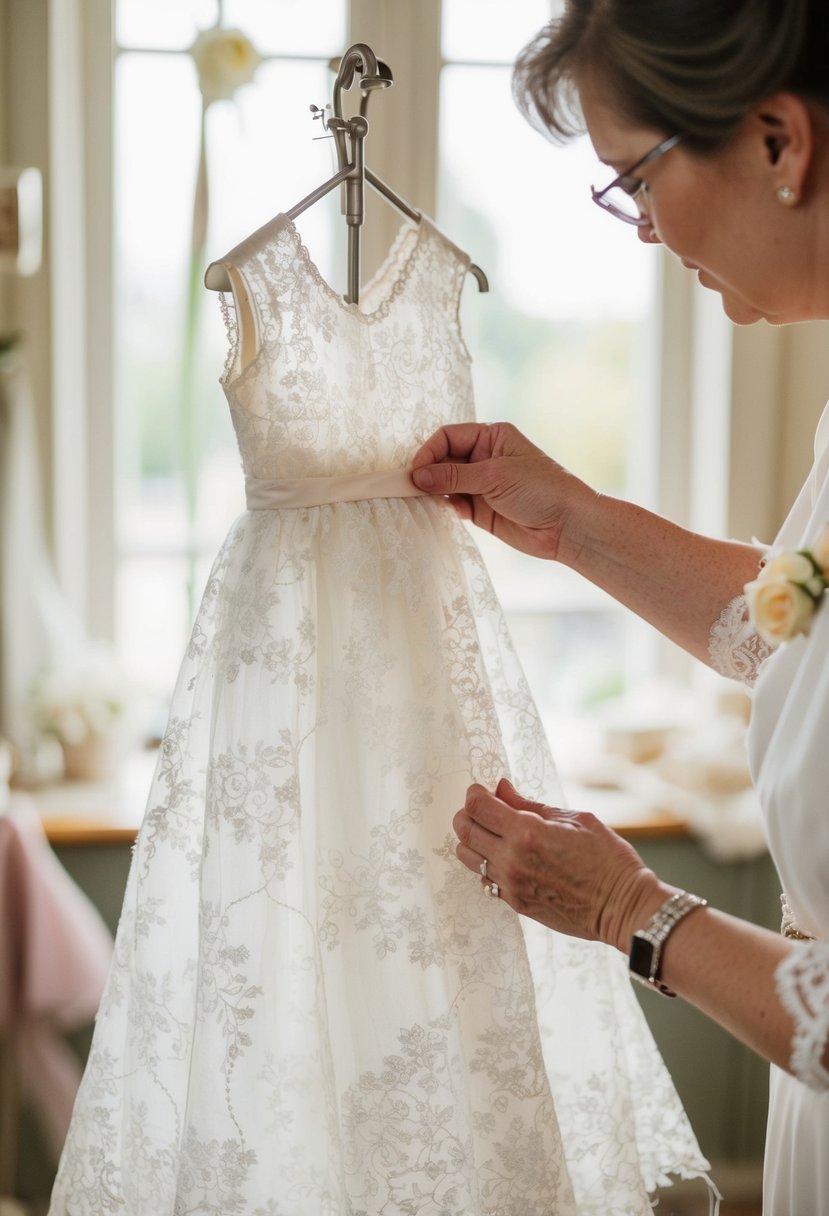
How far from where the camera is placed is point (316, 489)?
1131mm

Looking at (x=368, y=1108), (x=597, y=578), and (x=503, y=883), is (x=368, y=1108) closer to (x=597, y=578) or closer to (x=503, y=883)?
(x=503, y=883)

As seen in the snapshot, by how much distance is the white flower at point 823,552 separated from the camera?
936mm

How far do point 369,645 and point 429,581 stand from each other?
0.10 metres

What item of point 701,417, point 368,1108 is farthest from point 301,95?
point 368,1108

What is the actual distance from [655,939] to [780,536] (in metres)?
0.43

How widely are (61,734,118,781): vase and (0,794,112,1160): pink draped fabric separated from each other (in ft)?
1.21

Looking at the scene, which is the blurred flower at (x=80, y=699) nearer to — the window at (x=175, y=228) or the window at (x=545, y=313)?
the window at (x=175, y=228)

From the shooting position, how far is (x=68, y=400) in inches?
92.6

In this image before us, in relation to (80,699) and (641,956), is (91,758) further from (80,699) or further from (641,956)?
(641,956)

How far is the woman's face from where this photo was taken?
94cm

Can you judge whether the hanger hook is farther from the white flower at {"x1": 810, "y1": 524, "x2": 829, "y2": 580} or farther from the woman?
the white flower at {"x1": 810, "y1": 524, "x2": 829, "y2": 580}

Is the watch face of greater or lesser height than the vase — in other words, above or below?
above

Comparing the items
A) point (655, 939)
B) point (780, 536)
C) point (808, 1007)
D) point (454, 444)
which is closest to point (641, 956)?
point (655, 939)

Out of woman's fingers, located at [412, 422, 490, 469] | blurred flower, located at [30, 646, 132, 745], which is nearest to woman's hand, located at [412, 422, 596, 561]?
woman's fingers, located at [412, 422, 490, 469]
